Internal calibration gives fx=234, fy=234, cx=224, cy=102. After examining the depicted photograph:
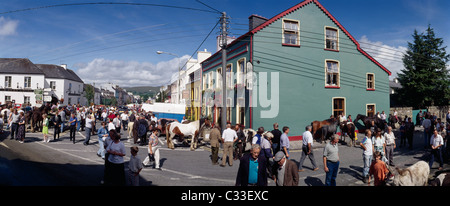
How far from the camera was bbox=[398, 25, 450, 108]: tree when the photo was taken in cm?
3141

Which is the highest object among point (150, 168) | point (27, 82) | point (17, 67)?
point (17, 67)

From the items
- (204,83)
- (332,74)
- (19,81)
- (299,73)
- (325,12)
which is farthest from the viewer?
(19,81)

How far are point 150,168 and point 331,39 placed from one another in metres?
18.6

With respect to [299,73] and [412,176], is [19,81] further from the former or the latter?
[412,176]

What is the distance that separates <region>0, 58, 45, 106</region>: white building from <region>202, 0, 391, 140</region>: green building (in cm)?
4421

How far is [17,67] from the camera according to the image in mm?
45031

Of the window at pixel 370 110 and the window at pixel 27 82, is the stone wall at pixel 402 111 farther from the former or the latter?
the window at pixel 27 82

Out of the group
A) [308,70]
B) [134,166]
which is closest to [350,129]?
[308,70]

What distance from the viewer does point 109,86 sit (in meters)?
122

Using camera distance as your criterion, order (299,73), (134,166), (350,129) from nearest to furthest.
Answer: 1. (134,166)
2. (350,129)
3. (299,73)

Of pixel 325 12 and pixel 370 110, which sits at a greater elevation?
pixel 325 12

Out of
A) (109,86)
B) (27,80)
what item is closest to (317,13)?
(27,80)

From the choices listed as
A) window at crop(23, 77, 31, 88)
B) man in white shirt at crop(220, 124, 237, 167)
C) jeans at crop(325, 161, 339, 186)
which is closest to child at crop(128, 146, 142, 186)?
man in white shirt at crop(220, 124, 237, 167)
